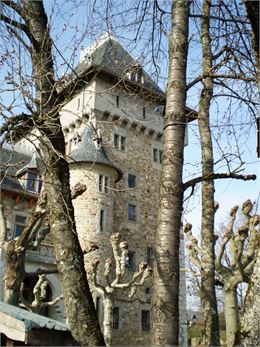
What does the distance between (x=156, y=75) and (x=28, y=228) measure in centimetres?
427

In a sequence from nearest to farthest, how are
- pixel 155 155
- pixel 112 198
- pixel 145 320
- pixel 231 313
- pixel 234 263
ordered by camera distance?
pixel 231 313
pixel 234 263
pixel 112 198
pixel 145 320
pixel 155 155

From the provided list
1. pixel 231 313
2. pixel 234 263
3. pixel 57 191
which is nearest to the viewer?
pixel 57 191

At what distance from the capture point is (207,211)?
6910mm

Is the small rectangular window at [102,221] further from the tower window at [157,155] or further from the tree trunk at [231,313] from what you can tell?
the tree trunk at [231,313]

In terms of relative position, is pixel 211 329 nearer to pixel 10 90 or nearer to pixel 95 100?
pixel 10 90

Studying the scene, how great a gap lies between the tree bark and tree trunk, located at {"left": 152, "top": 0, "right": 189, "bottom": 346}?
63 cm

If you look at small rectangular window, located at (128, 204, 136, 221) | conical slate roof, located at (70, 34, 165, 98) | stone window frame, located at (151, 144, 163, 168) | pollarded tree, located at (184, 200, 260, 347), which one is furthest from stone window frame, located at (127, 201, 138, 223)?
conical slate roof, located at (70, 34, 165, 98)

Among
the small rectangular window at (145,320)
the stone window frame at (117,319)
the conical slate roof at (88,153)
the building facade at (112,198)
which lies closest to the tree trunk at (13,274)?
the building facade at (112,198)

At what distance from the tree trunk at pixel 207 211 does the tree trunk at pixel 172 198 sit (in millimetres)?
1381

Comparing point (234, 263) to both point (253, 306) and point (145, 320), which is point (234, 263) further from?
point (145, 320)

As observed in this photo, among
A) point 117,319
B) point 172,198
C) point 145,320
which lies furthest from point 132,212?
point 172,198

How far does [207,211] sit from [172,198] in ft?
9.72

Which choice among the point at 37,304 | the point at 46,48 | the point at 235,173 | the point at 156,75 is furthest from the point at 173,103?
the point at 37,304

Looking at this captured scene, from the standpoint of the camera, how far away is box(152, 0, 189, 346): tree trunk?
3.72 metres
